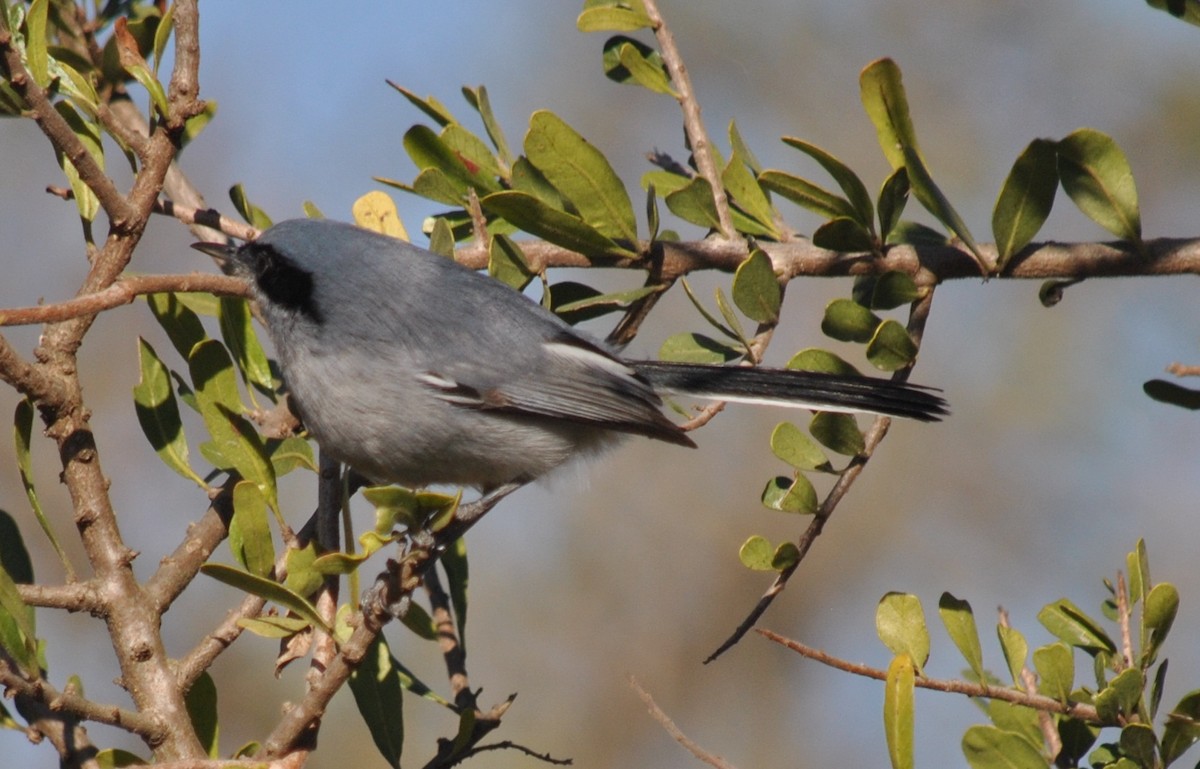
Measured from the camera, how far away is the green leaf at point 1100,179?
6.64 ft

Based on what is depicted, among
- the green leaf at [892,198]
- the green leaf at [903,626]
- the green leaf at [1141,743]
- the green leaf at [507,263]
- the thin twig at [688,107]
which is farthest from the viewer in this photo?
the green leaf at [507,263]

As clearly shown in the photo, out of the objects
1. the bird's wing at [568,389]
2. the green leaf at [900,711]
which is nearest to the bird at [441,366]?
the bird's wing at [568,389]

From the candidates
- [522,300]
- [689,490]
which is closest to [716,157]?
[522,300]

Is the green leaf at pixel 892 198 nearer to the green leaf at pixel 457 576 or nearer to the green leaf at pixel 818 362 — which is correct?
the green leaf at pixel 818 362

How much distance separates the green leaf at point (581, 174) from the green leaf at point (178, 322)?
2.34 feet

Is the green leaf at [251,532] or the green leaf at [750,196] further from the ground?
the green leaf at [750,196]

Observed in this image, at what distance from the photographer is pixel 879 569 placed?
631 centimetres

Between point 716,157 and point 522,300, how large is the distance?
2.17ft

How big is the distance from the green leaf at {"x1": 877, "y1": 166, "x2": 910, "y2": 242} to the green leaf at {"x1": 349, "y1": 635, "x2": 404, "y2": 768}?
4.04ft

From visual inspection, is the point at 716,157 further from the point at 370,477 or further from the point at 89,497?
the point at 89,497

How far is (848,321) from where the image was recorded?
7.11 feet

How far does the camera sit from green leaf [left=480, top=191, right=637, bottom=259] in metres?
2.18

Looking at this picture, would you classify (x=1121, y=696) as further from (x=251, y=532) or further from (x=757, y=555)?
(x=251, y=532)

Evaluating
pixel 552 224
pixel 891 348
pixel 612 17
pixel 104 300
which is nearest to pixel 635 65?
pixel 612 17
